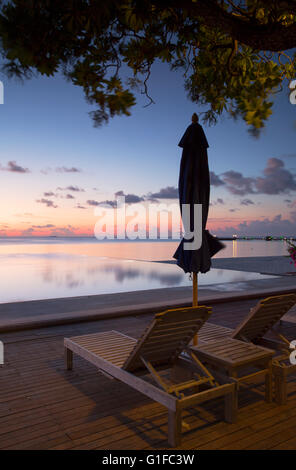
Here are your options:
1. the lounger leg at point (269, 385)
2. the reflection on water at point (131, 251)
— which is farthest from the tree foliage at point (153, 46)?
the reflection on water at point (131, 251)

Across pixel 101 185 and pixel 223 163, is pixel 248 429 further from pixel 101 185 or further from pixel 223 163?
pixel 101 185

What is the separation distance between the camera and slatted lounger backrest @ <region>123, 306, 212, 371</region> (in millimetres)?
2658

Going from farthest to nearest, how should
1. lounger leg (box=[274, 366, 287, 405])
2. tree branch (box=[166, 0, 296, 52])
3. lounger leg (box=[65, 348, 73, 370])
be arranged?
1. lounger leg (box=[65, 348, 73, 370])
2. lounger leg (box=[274, 366, 287, 405])
3. tree branch (box=[166, 0, 296, 52])

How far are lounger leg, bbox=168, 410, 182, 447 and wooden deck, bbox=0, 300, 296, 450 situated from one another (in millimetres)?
65

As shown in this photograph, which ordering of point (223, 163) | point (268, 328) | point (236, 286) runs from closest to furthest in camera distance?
point (268, 328) < point (236, 286) < point (223, 163)

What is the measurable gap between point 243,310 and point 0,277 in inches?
455

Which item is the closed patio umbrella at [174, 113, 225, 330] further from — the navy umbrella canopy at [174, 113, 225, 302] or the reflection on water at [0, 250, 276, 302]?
the reflection on water at [0, 250, 276, 302]

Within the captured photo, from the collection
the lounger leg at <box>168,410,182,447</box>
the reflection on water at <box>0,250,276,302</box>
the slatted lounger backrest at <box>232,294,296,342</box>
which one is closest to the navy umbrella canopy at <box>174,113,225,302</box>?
the slatted lounger backrest at <box>232,294,296,342</box>

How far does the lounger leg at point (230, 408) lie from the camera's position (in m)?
2.66

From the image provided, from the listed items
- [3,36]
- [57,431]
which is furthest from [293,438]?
[3,36]

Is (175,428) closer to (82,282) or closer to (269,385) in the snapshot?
(269,385)

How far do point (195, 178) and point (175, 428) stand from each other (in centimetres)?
212

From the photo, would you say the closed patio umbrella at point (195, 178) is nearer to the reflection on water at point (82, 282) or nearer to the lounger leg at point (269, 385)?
the lounger leg at point (269, 385)
